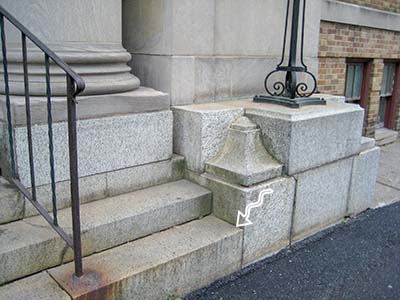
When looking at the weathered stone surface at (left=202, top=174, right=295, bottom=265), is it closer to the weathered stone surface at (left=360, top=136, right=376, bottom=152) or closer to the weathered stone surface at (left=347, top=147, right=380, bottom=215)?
the weathered stone surface at (left=347, top=147, right=380, bottom=215)

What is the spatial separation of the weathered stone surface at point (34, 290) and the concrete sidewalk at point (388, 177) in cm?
332

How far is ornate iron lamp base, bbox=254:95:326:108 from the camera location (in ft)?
11.6

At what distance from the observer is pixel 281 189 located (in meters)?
3.22

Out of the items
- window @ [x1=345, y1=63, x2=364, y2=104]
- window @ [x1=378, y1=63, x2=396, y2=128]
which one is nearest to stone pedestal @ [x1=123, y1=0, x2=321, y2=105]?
window @ [x1=345, y1=63, x2=364, y2=104]

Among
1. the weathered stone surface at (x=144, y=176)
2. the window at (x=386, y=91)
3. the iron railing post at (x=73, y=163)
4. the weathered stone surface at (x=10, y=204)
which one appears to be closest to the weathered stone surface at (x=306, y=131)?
the weathered stone surface at (x=144, y=176)

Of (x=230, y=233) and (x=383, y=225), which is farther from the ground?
(x=230, y=233)

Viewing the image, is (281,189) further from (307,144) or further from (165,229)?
(165,229)

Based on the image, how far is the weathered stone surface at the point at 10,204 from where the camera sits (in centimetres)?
253

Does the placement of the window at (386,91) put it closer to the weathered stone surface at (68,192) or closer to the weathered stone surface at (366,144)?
the weathered stone surface at (366,144)

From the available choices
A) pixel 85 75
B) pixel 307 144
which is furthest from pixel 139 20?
pixel 307 144

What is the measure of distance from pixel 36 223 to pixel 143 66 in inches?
65.5

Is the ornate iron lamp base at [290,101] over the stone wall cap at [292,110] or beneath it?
over

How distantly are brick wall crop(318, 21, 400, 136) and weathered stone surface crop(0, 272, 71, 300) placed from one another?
13.5 feet

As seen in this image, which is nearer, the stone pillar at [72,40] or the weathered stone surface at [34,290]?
the weathered stone surface at [34,290]
